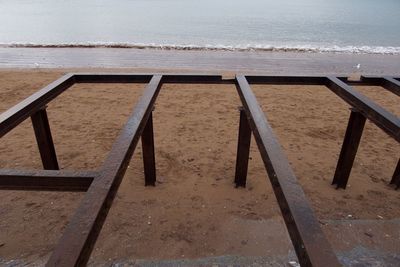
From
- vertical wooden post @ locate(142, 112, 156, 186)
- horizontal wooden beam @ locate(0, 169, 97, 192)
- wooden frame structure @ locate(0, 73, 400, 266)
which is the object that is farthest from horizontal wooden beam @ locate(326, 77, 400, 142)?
horizontal wooden beam @ locate(0, 169, 97, 192)

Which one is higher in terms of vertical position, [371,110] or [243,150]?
[371,110]

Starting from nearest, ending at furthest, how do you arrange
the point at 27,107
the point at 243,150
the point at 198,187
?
the point at 27,107, the point at 243,150, the point at 198,187

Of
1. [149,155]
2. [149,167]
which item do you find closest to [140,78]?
[149,155]

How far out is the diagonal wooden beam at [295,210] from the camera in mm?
1172

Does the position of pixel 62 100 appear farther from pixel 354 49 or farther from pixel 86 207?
pixel 354 49

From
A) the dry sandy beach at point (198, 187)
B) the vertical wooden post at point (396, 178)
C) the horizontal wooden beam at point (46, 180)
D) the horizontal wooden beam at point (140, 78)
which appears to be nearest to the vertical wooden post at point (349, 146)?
the dry sandy beach at point (198, 187)

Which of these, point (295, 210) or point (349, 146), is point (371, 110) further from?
point (295, 210)

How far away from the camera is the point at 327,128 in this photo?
537 cm

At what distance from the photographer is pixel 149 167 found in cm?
362

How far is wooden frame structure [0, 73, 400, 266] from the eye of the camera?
1.21 metres

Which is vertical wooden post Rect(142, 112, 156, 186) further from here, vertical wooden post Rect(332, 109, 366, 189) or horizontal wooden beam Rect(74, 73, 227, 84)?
vertical wooden post Rect(332, 109, 366, 189)

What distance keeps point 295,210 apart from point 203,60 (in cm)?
1051

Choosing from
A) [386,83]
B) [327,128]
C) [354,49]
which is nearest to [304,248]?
[386,83]

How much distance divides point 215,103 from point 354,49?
12399 mm
